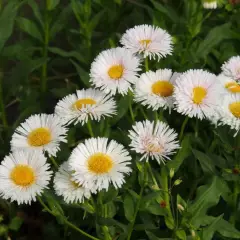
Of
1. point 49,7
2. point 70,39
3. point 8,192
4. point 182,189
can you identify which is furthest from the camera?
point 70,39

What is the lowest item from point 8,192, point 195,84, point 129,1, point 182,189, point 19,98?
point 8,192

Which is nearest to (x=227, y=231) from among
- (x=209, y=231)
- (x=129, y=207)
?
(x=209, y=231)

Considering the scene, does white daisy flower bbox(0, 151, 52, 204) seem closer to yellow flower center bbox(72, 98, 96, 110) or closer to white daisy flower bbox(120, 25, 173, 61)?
yellow flower center bbox(72, 98, 96, 110)

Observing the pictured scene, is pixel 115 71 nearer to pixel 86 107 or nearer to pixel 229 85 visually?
pixel 86 107

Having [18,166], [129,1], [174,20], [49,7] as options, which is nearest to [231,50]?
[174,20]

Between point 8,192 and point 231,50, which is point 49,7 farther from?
point 8,192

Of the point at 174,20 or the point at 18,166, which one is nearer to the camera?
the point at 18,166

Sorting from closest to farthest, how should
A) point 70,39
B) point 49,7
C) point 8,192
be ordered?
1. point 8,192
2. point 49,7
3. point 70,39
